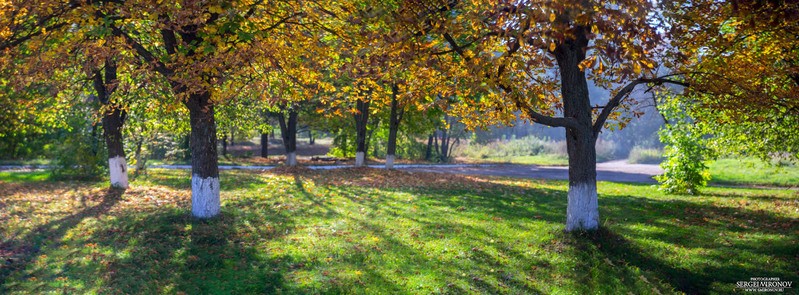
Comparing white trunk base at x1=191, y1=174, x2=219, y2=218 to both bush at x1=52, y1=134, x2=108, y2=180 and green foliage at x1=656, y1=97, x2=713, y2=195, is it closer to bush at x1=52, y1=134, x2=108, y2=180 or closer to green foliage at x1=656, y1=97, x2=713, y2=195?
bush at x1=52, y1=134, x2=108, y2=180

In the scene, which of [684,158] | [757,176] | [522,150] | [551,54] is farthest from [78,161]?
[522,150]

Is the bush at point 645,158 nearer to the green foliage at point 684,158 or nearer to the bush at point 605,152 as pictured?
the bush at point 605,152

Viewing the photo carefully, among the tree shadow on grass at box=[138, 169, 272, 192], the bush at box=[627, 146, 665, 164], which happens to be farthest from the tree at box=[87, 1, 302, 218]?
the bush at box=[627, 146, 665, 164]

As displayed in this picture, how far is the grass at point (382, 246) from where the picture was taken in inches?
259

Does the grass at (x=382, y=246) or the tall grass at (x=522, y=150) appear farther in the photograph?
the tall grass at (x=522, y=150)

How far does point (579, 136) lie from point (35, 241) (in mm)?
8719

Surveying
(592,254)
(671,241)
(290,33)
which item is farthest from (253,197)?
(671,241)

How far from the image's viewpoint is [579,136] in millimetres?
8000

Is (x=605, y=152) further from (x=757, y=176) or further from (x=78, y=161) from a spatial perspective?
(x=78, y=161)

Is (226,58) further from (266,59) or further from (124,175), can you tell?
(124,175)

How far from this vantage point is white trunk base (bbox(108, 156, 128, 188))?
14.1 metres

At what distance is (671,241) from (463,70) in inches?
168

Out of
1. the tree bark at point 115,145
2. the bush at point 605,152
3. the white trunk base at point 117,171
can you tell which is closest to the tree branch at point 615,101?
the tree bark at point 115,145

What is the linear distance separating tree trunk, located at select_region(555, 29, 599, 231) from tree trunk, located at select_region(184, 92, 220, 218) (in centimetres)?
600
